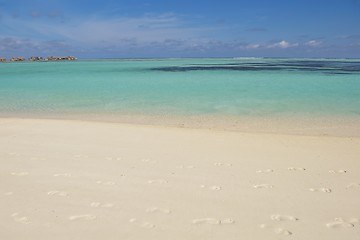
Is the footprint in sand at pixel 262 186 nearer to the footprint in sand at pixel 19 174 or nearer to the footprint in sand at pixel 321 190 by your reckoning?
the footprint in sand at pixel 321 190

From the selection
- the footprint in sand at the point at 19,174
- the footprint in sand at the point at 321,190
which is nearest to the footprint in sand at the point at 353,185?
the footprint in sand at the point at 321,190

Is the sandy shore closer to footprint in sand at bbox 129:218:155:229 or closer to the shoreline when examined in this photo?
footprint in sand at bbox 129:218:155:229

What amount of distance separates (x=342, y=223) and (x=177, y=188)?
93.1 inches

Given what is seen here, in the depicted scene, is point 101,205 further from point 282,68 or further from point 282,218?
point 282,68

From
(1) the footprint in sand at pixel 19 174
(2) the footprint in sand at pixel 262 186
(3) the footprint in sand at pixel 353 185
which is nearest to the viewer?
(2) the footprint in sand at pixel 262 186

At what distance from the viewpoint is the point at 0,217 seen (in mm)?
3900

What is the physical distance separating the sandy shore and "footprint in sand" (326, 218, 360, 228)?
0.04 ft

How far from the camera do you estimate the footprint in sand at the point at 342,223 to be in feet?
12.5

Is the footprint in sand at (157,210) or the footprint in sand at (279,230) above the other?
the footprint in sand at (157,210)

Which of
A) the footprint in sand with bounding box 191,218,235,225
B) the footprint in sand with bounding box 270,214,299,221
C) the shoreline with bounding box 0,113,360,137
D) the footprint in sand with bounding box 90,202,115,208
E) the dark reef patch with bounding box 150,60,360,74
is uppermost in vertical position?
the dark reef patch with bounding box 150,60,360,74

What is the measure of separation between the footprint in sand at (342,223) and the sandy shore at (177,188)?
0.5 inches

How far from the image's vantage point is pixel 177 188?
16.3ft

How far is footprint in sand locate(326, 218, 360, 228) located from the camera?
3.82m

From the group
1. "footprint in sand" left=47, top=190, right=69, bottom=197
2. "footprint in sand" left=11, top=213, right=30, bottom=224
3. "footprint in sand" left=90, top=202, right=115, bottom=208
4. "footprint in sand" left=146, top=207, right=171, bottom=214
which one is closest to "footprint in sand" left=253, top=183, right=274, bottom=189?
"footprint in sand" left=146, top=207, right=171, bottom=214
